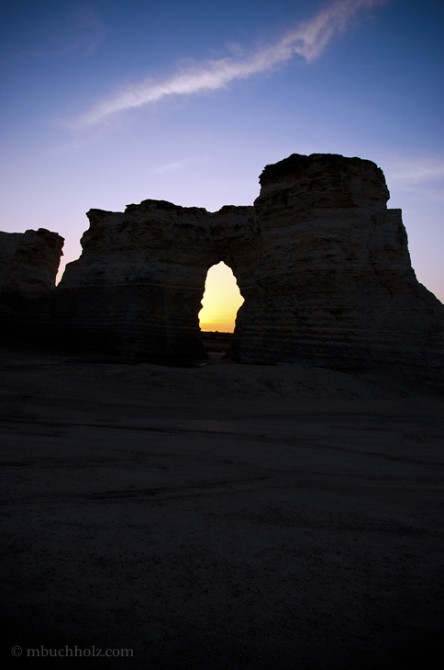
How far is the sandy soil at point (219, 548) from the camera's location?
1.20 m

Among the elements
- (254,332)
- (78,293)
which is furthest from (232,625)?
(78,293)

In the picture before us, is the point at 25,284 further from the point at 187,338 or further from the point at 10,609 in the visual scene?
the point at 10,609

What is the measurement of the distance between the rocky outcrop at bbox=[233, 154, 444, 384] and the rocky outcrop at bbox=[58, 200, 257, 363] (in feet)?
18.4

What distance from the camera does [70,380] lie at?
693cm

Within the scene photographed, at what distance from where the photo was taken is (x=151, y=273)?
1841cm

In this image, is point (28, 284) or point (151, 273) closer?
point (151, 273)

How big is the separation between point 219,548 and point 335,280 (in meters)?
9.72

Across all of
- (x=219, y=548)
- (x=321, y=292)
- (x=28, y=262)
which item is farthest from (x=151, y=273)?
(x=219, y=548)

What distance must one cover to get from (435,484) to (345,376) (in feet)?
18.9

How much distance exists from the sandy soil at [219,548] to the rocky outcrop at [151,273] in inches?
547

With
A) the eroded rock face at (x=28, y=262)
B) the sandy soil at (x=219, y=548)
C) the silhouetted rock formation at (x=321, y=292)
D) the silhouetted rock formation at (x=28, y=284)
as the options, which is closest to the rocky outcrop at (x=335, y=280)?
the silhouetted rock formation at (x=321, y=292)

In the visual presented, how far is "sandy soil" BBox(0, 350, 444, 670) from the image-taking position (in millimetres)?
1195

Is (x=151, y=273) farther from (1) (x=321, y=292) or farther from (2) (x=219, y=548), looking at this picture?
(2) (x=219, y=548)

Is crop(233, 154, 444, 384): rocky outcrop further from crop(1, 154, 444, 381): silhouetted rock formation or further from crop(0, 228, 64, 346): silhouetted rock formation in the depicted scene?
crop(0, 228, 64, 346): silhouetted rock formation
